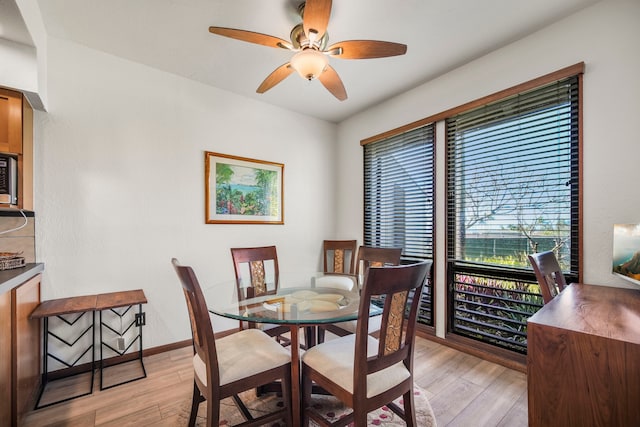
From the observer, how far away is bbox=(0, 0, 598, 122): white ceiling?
6.31 feet

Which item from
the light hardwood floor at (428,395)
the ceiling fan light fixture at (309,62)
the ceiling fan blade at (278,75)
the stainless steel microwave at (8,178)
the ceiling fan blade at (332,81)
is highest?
the ceiling fan blade at (278,75)

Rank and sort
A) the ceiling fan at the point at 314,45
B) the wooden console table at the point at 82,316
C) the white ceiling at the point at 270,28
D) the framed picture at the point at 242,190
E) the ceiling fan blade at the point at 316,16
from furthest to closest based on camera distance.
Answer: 1. the framed picture at the point at 242,190
2. the wooden console table at the point at 82,316
3. the white ceiling at the point at 270,28
4. the ceiling fan at the point at 314,45
5. the ceiling fan blade at the point at 316,16

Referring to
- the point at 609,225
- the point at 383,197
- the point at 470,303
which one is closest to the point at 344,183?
the point at 383,197

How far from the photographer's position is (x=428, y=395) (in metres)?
1.99

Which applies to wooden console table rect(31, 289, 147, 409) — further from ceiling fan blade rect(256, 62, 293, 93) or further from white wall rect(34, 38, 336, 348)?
ceiling fan blade rect(256, 62, 293, 93)

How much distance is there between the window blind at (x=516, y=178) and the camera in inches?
82.7

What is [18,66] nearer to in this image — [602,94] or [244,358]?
[244,358]

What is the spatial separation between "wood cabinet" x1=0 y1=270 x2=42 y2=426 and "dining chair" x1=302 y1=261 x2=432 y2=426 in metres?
1.51

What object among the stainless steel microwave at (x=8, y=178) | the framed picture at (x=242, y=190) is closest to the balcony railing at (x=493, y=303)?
the framed picture at (x=242, y=190)

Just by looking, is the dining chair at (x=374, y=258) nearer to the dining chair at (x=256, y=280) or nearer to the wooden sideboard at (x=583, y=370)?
the dining chair at (x=256, y=280)

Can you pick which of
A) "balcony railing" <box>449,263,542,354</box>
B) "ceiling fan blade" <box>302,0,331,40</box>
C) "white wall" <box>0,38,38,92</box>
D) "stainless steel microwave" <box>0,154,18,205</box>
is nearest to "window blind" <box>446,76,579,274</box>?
"balcony railing" <box>449,263,542,354</box>

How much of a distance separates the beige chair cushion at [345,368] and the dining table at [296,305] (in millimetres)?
118

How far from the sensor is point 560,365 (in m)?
1.00

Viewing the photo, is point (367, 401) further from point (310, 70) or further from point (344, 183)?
point (344, 183)
